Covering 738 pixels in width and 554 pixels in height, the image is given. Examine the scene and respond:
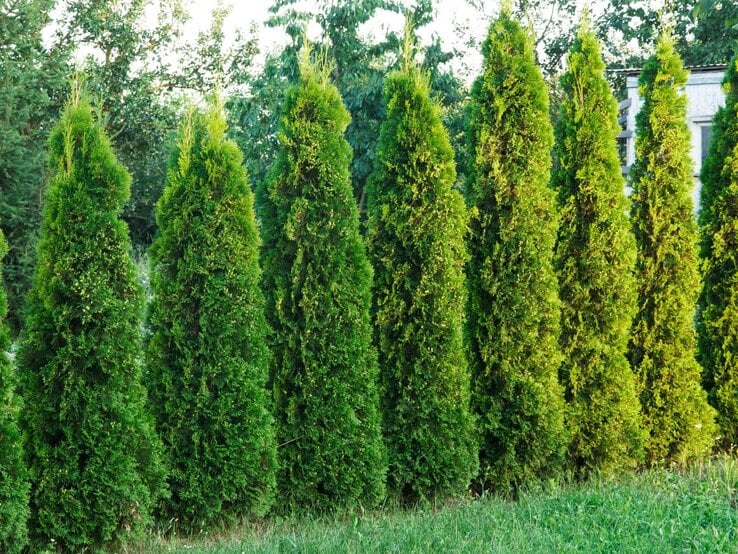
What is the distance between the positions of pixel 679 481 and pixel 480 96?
3.79 metres

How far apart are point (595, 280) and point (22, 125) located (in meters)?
16.3

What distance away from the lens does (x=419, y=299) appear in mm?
6633

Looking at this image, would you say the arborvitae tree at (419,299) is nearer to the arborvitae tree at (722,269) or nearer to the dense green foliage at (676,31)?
the arborvitae tree at (722,269)

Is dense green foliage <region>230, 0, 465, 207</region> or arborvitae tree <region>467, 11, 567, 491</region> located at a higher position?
dense green foliage <region>230, 0, 465, 207</region>

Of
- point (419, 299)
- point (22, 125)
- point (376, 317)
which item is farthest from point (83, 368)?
point (22, 125)

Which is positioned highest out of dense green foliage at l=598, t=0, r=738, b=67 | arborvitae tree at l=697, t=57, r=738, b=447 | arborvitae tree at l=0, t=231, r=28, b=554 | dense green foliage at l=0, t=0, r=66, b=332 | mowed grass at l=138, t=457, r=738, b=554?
dense green foliage at l=598, t=0, r=738, b=67

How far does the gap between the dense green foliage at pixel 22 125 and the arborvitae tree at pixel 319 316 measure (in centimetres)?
1243

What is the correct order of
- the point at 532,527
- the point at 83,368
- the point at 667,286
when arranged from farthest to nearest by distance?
the point at 667,286
the point at 532,527
the point at 83,368

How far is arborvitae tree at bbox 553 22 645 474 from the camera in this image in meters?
7.49

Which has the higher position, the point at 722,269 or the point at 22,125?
the point at 22,125

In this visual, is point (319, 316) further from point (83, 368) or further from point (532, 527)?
point (532, 527)

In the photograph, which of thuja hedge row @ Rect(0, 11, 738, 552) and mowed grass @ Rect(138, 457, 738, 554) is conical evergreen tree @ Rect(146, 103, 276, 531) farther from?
mowed grass @ Rect(138, 457, 738, 554)

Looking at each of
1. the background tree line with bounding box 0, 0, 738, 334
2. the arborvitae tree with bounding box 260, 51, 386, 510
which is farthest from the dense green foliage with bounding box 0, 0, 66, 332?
the arborvitae tree with bounding box 260, 51, 386, 510

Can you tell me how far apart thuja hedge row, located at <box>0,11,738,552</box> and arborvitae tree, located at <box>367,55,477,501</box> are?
0.9 inches
